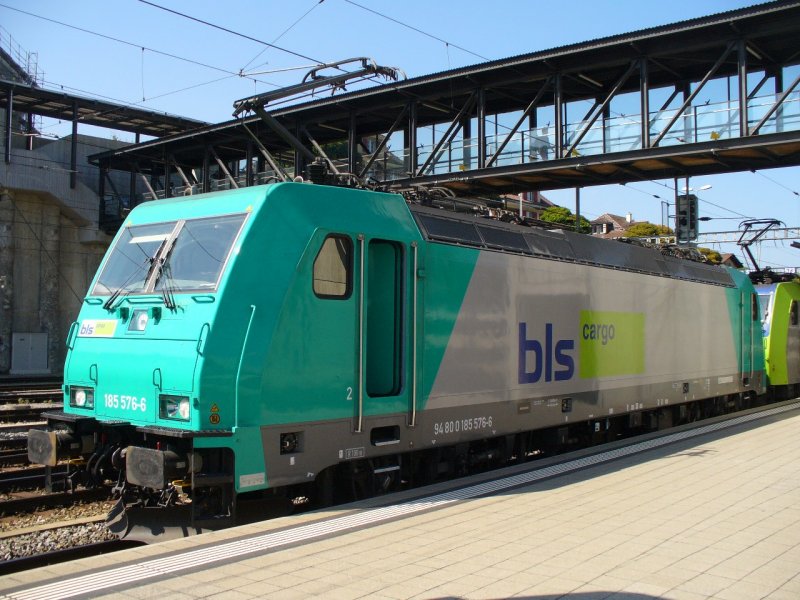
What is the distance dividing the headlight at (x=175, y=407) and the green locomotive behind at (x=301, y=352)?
0.8 inches

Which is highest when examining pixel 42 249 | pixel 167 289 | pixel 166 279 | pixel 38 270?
pixel 42 249

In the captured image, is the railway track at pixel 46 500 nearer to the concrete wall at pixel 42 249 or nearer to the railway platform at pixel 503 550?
the railway platform at pixel 503 550

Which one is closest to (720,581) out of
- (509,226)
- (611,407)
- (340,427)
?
(340,427)

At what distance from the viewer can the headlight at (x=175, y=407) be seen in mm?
6430

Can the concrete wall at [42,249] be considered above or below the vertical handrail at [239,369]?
above

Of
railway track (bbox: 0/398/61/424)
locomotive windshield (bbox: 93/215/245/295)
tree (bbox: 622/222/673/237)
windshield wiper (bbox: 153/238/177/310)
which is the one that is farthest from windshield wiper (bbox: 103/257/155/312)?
tree (bbox: 622/222/673/237)

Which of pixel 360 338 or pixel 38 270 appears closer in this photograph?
pixel 360 338

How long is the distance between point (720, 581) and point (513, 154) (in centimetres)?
1657

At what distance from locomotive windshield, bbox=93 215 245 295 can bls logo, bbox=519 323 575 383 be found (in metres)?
4.36

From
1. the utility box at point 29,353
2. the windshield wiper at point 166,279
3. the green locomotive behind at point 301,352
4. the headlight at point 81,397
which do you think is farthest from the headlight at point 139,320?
the utility box at point 29,353

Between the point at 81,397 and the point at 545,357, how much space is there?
19.1 feet

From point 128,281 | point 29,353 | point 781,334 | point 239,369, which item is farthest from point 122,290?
point 29,353

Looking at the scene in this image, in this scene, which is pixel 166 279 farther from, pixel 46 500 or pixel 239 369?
pixel 46 500

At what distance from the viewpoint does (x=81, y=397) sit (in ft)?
25.0
